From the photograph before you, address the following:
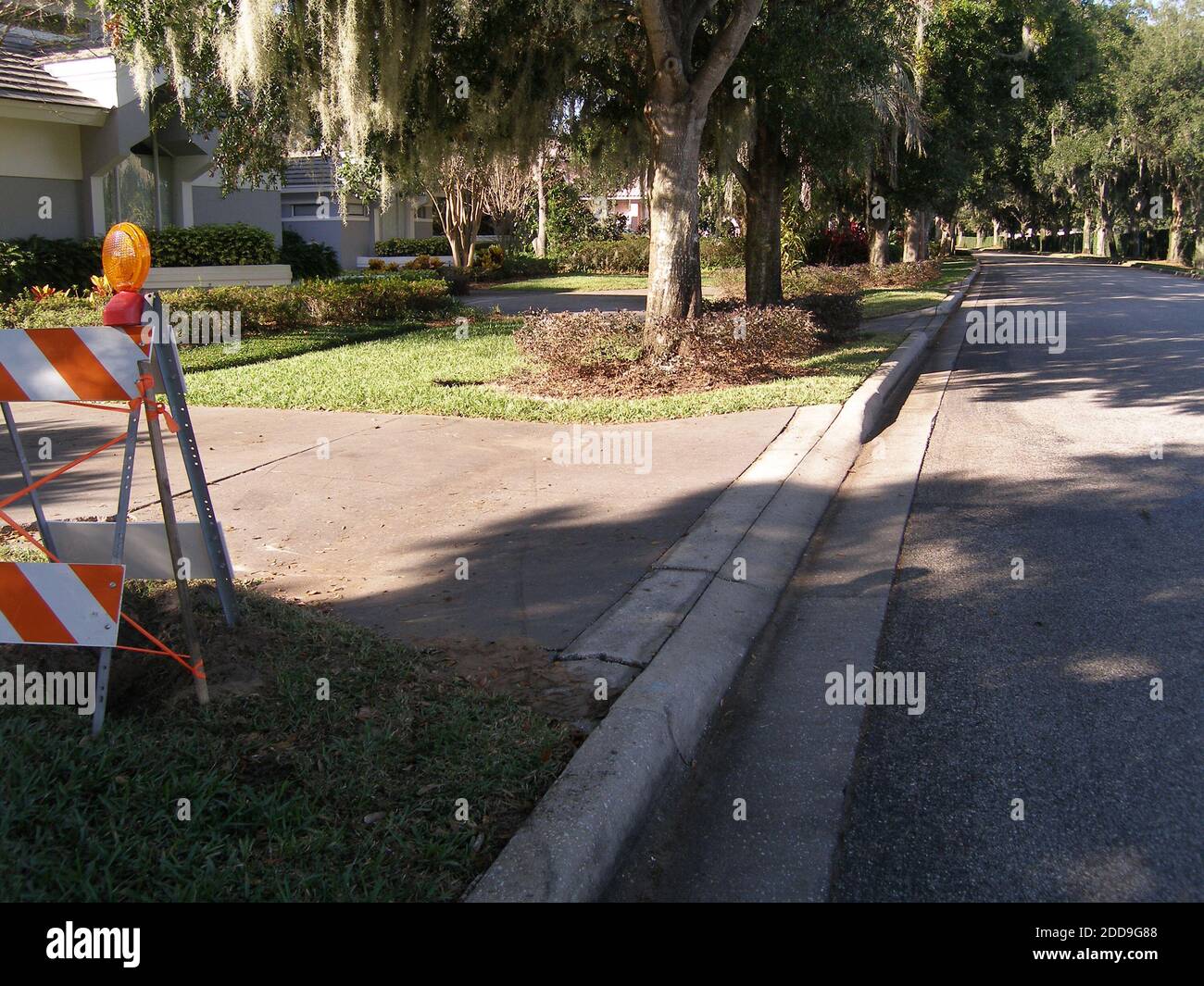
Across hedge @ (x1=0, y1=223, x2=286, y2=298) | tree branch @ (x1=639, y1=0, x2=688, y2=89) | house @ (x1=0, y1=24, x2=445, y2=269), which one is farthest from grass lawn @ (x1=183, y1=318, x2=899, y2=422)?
hedge @ (x1=0, y1=223, x2=286, y2=298)

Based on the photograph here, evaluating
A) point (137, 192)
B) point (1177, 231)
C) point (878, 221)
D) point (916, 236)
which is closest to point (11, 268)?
point (137, 192)

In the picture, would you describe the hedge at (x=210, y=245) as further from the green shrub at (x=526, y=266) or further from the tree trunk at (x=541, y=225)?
the tree trunk at (x=541, y=225)

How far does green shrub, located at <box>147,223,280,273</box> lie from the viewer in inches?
835

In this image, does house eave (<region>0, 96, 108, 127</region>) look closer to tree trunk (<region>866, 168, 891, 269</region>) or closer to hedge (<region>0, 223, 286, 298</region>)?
hedge (<region>0, 223, 286, 298</region>)

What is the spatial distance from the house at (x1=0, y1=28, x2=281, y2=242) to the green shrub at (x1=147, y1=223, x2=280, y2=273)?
1.14m

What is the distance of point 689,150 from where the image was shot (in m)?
12.7

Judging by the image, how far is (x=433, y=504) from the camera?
7613 mm

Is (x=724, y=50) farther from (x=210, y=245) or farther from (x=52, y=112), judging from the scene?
(x=210, y=245)

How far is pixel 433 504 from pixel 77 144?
1723 centimetres
